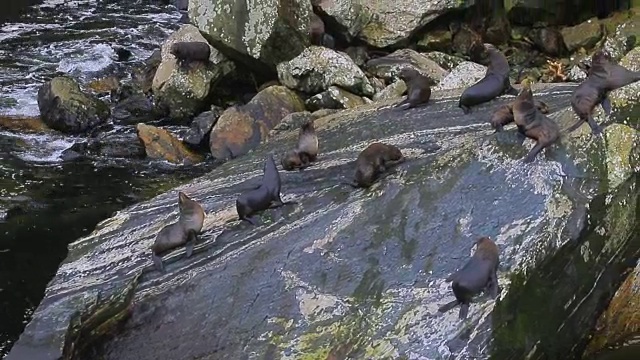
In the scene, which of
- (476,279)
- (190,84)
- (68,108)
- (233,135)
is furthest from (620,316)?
(68,108)

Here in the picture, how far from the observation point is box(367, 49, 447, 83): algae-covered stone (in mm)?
13047

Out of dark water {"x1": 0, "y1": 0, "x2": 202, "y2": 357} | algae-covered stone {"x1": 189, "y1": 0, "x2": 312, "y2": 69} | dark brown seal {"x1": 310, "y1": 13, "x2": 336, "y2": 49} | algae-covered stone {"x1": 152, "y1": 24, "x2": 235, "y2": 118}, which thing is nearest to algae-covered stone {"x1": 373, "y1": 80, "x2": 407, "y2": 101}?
algae-covered stone {"x1": 189, "y1": 0, "x2": 312, "y2": 69}

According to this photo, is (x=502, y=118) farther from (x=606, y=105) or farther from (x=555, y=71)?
(x=555, y=71)

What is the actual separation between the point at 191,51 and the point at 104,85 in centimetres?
300

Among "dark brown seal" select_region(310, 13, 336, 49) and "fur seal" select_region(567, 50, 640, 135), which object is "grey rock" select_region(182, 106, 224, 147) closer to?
"dark brown seal" select_region(310, 13, 336, 49)

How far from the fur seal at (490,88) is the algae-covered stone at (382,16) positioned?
5986mm

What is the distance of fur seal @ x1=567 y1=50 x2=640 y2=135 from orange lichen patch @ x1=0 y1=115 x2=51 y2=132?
9501 millimetres

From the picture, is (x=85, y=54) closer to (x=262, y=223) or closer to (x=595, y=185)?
(x=262, y=223)

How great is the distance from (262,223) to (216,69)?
763 cm

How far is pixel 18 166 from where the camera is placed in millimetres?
12109

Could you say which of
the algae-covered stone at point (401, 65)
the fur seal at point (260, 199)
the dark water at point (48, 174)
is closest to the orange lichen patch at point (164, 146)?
the dark water at point (48, 174)

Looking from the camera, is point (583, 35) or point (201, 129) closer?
point (201, 129)

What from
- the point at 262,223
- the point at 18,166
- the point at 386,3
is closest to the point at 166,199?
the point at 262,223

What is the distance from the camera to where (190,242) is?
6809mm
